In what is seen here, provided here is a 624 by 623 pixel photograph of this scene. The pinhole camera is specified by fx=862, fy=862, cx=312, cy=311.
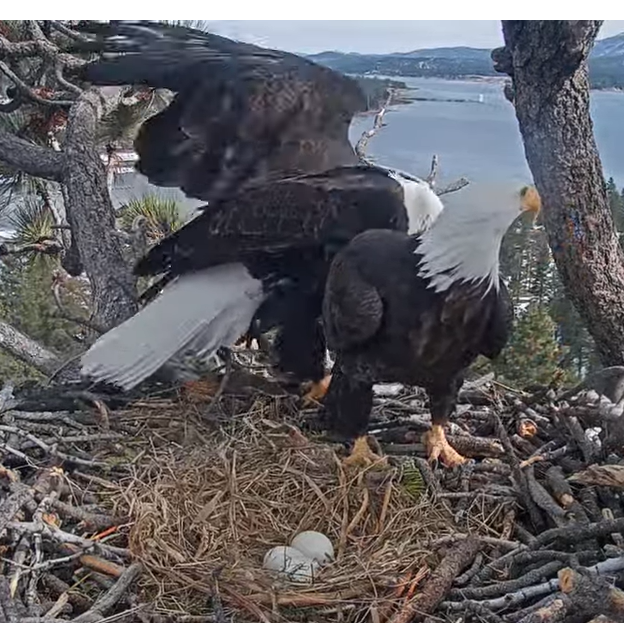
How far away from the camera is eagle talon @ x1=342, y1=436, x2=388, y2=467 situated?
A: 4.08 ft

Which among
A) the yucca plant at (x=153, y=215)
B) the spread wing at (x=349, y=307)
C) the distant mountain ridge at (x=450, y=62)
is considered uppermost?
the distant mountain ridge at (x=450, y=62)

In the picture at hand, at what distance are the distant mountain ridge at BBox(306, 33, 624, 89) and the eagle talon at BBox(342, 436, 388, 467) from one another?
20.6 inches

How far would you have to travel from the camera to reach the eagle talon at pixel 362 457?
124 centimetres

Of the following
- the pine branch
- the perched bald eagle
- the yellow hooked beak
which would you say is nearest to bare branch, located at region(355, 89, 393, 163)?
the perched bald eagle

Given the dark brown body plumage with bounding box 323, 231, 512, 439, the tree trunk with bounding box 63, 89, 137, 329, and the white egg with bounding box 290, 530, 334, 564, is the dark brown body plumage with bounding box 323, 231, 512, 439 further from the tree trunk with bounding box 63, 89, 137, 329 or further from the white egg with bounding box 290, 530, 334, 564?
the tree trunk with bounding box 63, 89, 137, 329

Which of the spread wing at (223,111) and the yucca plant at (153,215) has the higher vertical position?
the spread wing at (223,111)

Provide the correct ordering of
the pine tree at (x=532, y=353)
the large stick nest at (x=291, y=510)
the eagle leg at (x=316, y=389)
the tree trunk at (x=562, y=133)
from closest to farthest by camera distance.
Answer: the large stick nest at (x=291, y=510) → the tree trunk at (x=562, y=133) → the pine tree at (x=532, y=353) → the eagle leg at (x=316, y=389)

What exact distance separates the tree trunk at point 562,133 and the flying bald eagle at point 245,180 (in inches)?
6.4

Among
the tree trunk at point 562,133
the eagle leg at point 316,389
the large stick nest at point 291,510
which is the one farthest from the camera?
the eagle leg at point 316,389

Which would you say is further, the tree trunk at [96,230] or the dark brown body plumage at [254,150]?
the tree trunk at [96,230]

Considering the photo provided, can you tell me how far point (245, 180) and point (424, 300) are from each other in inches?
12.9

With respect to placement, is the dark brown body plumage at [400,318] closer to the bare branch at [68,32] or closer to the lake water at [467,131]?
the lake water at [467,131]

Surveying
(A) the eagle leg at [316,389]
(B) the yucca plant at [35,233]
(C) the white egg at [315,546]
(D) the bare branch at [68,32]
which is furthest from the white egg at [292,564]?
(D) the bare branch at [68,32]

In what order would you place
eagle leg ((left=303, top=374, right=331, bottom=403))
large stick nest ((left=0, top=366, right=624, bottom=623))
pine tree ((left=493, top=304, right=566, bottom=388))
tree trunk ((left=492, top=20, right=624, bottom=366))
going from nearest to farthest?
large stick nest ((left=0, top=366, right=624, bottom=623)), tree trunk ((left=492, top=20, right=624, bottom=366)), pine tree ((left=493, top=304, right=566, bottom=388)), eagle leg ((left=303, top=374, right=331, bottom=403))
